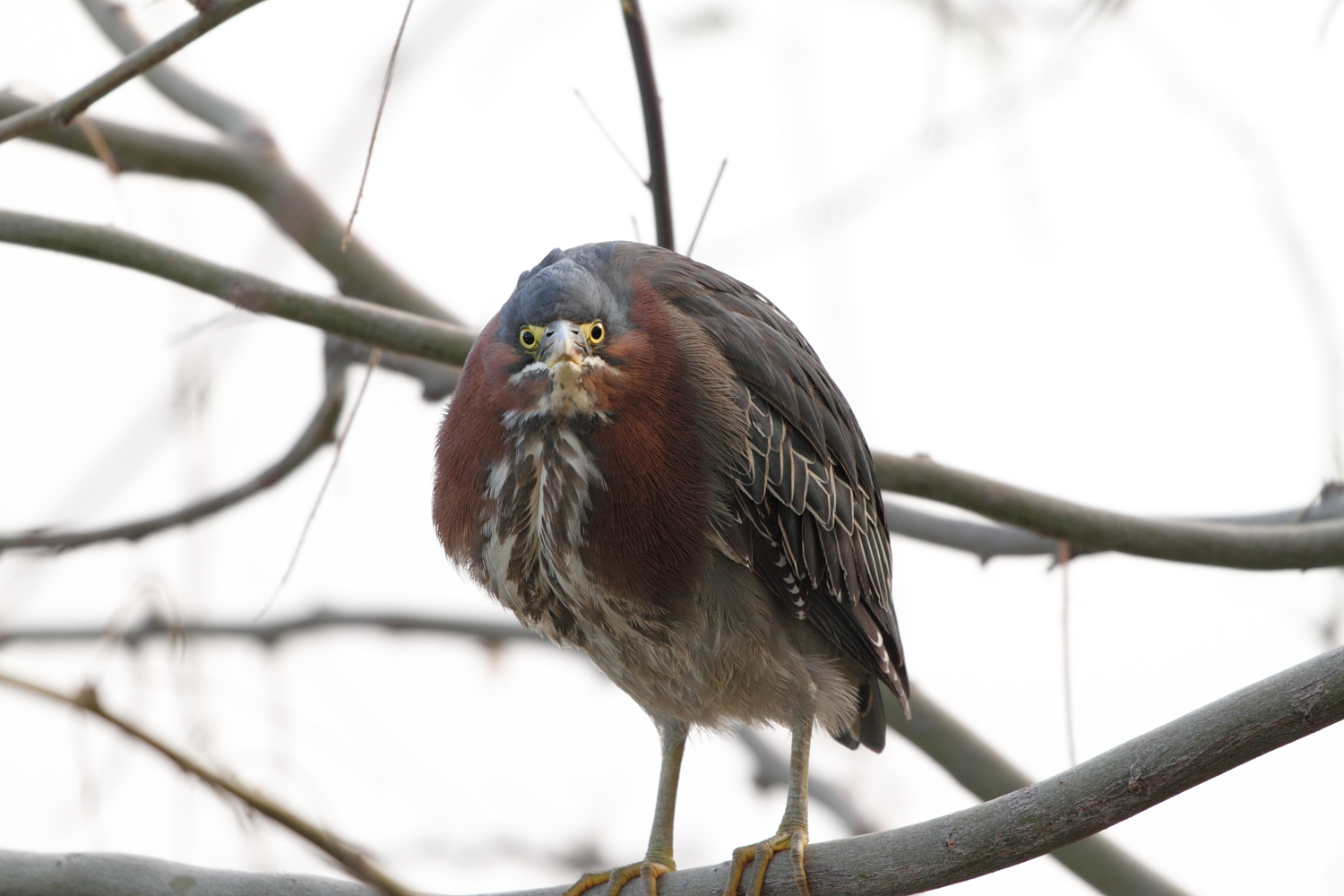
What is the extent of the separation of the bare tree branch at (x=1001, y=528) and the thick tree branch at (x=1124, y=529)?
15 centimetres

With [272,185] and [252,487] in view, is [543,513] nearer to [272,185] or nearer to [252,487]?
[252,487]

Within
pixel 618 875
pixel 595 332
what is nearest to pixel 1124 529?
pixel 595 332

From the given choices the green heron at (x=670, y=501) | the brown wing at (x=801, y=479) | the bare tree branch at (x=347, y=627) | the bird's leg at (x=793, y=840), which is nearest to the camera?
the bird's leg at (x=793, y=840)

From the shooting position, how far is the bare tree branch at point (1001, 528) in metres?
4.00

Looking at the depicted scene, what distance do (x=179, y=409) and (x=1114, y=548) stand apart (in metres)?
2.56

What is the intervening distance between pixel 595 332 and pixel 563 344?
162 mm

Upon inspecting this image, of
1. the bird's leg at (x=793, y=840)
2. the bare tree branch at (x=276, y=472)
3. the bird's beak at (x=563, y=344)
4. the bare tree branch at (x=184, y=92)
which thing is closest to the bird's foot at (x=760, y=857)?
the bird's leg at (x=793, y=840)

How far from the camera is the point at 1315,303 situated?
12.1 ft

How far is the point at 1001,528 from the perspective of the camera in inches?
172

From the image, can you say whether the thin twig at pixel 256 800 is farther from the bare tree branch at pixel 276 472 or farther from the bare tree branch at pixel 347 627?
the bare tree branch at pixel 347 627

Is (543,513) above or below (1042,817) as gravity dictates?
above

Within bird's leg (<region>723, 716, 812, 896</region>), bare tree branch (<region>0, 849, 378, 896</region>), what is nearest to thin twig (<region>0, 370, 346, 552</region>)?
bare tree branch (<region>0, 849, 378, 896</region>)

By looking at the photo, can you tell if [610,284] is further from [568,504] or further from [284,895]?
[284,895]

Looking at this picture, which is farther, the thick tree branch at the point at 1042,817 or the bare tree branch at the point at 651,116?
the bare tree branch at the point at 651,116
